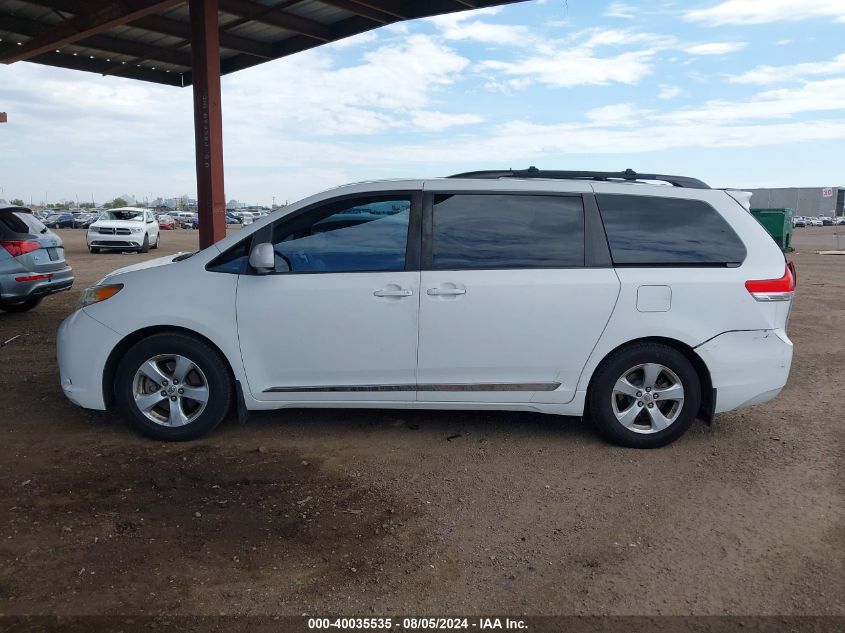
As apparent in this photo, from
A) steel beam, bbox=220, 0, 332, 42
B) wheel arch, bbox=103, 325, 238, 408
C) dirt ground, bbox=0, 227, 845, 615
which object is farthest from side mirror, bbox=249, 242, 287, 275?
steel beam, bbox=220, 0, 332, 42

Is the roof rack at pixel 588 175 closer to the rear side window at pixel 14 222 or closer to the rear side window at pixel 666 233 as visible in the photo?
the rear side window at pixel 666 233

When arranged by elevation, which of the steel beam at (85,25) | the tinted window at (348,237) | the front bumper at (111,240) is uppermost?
the steel beam at (85,25)

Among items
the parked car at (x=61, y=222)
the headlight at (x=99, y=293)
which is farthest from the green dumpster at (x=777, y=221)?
the parked car at (x=61, y=222)

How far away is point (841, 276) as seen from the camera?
55.4 feet

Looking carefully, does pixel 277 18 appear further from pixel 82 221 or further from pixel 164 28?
pixel 82 221

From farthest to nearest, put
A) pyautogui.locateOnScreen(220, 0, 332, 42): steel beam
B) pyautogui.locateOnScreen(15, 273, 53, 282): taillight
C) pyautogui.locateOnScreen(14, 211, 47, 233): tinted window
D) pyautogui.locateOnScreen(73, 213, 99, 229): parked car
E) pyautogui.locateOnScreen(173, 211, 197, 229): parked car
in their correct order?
1. pyautogui.locateOnScreen(173, 211, 197, 229): parked car
2. pyautogui.locateOnScreen(73, 213, 99, 229): parked car
3. pyautogui.locateOnScreen(220, 0, 332, 42): steel beam
4. pyautogui.locateOnScreen(14, 211, 47, 233): tinted window
5. pyautogui.locateOnScreen(15, 273, 53, 282): taillight

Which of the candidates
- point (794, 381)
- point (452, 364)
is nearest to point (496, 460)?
point (452, 364)

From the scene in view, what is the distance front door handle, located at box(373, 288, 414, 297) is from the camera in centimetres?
459

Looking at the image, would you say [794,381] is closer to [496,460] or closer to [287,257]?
[496,460]

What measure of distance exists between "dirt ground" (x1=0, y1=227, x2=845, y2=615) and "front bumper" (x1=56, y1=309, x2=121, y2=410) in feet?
1.05

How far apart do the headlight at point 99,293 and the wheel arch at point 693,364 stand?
3315mm

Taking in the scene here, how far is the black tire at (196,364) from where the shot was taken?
467cm

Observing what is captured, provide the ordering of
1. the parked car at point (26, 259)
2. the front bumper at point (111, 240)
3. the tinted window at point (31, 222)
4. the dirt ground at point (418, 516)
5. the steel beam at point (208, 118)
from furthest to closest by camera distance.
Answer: the front bumper at point (111, 240)
the steel beam at point (208, 118)
the tinted window at point (31, 222)
the parked car at point (26, 259)
the dirt ground at point (418, 516)

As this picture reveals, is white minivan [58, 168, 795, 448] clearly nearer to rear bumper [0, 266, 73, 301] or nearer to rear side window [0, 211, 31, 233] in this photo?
rear bumper [0, 266, 73, 301]
